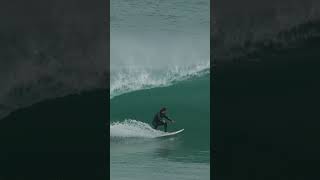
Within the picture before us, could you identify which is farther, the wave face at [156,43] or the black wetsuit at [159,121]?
the black wetsuit at [159,121]

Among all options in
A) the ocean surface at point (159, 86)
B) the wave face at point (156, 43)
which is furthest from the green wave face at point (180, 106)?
the wave face at point (156, 43)

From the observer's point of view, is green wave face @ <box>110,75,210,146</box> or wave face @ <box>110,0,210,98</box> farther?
green wave face @ <box>110,75,210,146</box>

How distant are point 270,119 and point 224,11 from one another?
6.34 feet

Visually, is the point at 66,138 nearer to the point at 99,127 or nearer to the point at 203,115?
the point at 99,127

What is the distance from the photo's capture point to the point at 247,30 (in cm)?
1172

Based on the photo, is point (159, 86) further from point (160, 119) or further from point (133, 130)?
point (133, 130)

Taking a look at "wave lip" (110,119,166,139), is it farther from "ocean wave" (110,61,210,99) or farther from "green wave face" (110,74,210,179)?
"ocean wave" (110,61,210,99)

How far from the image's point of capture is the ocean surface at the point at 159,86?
11.7 m

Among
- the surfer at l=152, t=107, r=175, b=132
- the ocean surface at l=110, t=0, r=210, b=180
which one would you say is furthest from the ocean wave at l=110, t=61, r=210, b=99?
→ the surfer at l=152, t=107, r=175, b=132

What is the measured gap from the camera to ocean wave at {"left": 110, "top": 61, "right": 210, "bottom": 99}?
38.5ft

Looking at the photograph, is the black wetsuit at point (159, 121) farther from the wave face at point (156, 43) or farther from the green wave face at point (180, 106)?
the wave face at point (156, 43)

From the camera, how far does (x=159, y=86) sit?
11.9 meters

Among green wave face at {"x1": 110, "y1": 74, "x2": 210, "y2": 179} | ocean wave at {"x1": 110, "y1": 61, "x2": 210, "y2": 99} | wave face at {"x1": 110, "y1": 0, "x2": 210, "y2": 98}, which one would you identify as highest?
wave face at {"x1": 110, "y1": 0, "x2": 210, "y2": 98}

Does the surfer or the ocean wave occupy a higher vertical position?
the ocean wave
